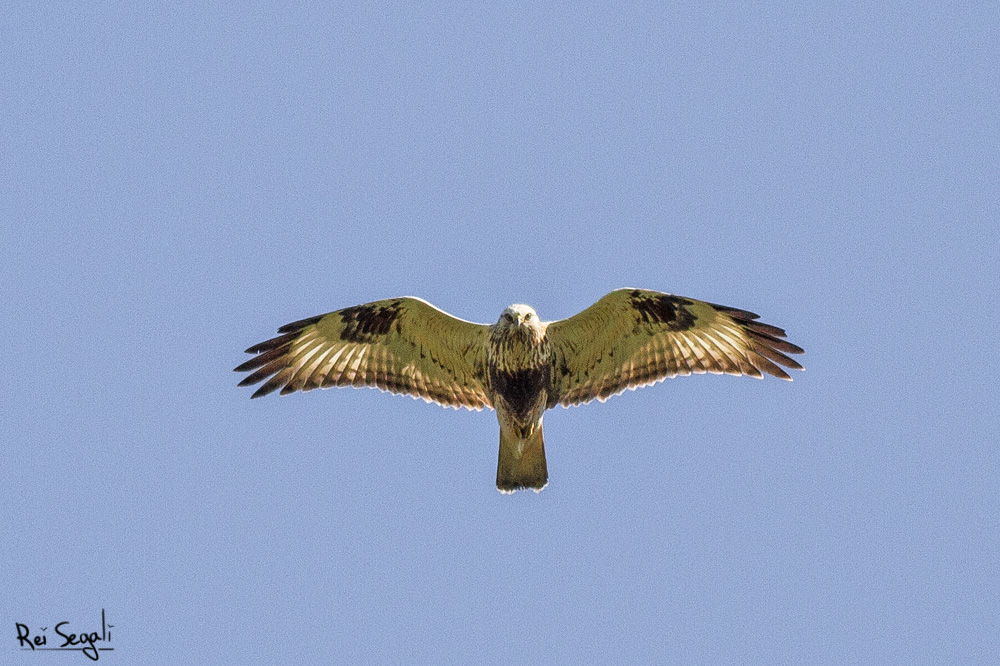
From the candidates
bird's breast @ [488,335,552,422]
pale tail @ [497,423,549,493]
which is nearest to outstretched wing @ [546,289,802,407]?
bird's breast @ [488,335,552,422]

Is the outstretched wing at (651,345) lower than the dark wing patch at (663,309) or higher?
lower

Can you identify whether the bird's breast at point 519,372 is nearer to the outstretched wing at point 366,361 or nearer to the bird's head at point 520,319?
the bird's head at point 520,319

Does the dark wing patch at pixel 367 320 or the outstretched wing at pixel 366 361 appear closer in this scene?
the dark wing patch at pixel 367 320

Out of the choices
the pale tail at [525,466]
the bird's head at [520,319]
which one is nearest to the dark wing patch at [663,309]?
the bird's head at [520,319]

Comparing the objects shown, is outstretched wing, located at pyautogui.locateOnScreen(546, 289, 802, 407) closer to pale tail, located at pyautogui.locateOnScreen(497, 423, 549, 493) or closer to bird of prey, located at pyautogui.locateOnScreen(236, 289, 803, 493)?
bird of prey, located at pyautogui.locateOnScreen(236, 289, 803, 493)

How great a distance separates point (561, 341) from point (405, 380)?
193 centimetres

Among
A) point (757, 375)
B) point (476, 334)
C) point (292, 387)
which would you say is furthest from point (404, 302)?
point (757, 375)

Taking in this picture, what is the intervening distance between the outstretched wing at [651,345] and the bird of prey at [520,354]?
0.04 feet

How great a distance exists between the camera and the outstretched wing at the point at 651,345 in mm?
13227

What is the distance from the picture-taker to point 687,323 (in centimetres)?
1345

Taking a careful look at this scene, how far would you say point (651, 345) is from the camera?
44.4 feet

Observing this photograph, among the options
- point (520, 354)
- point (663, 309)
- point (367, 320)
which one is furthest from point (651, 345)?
point (367, 320)

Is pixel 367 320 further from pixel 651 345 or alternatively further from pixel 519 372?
pixel 651 345

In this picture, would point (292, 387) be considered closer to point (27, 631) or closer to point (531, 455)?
point (531, 455)
